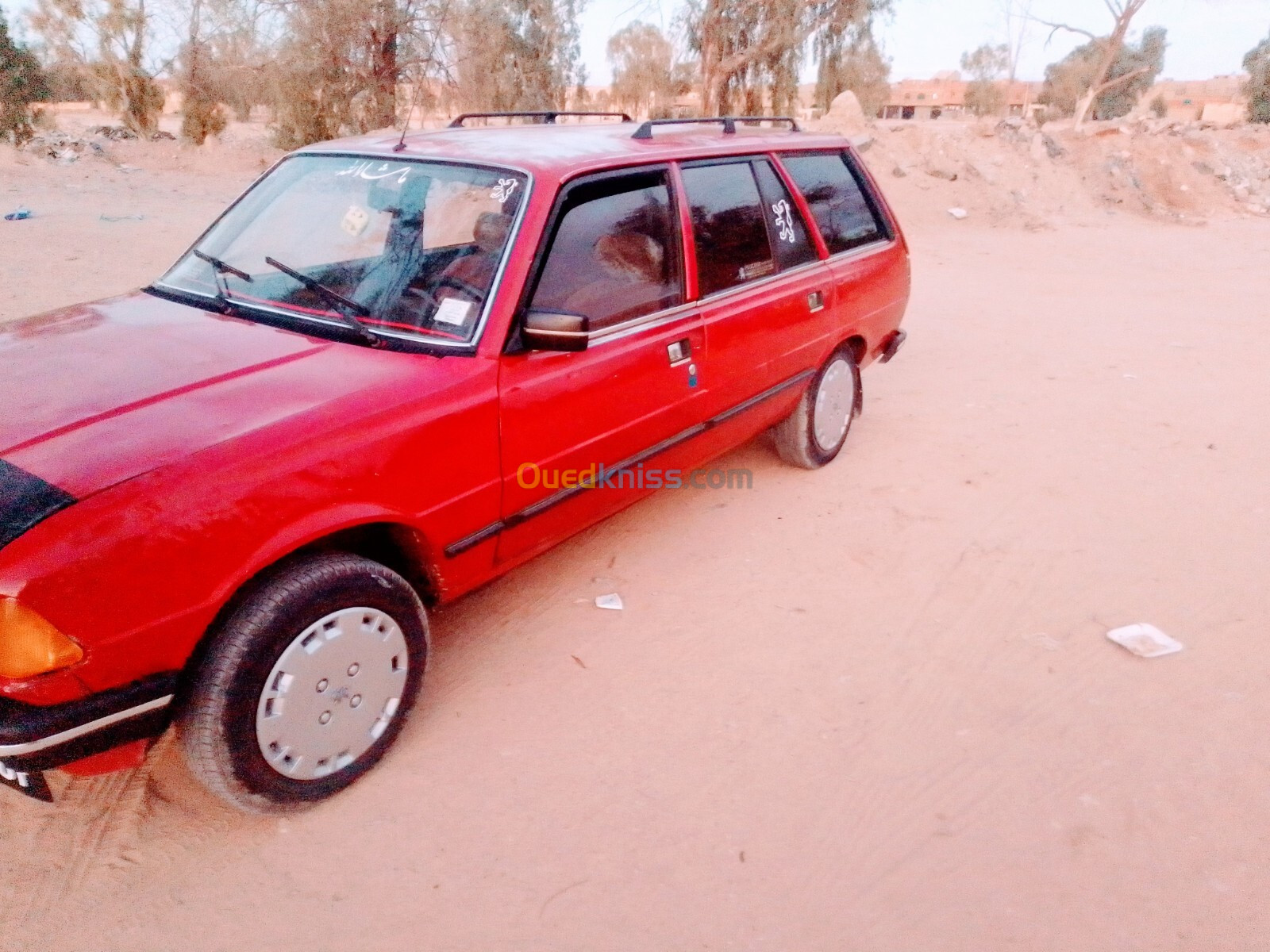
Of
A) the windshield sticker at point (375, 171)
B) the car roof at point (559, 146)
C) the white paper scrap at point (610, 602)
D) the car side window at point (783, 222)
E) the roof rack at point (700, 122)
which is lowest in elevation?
the white paper scrap at point (610, 602)

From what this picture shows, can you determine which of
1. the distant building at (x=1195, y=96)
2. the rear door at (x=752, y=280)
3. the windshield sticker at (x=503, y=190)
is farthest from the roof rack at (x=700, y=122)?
the distant building at (x=1195, y=96)

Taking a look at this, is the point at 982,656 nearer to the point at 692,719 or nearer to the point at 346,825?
the point at 692,719

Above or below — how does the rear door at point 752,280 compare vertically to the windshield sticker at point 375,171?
below

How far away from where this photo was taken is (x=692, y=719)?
2.81m

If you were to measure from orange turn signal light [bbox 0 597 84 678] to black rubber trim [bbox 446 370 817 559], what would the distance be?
3.35 ft

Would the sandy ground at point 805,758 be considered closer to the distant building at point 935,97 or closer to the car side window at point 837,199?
the car side window at point 837,199

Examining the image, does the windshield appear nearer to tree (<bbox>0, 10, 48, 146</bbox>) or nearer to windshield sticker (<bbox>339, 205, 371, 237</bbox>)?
windshield sticker (<bbox>339, 205, 371, 237</bbox>)

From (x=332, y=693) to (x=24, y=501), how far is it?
2.86 feet

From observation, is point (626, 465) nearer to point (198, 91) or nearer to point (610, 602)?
point (610, 602)

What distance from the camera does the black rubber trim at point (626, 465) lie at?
8.72ft

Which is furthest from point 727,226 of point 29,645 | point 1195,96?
point 1195,96

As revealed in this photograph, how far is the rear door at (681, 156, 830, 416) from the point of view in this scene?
134 inches

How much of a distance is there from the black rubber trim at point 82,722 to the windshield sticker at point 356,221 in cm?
170

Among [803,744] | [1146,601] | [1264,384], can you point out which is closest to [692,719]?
[803,744]
